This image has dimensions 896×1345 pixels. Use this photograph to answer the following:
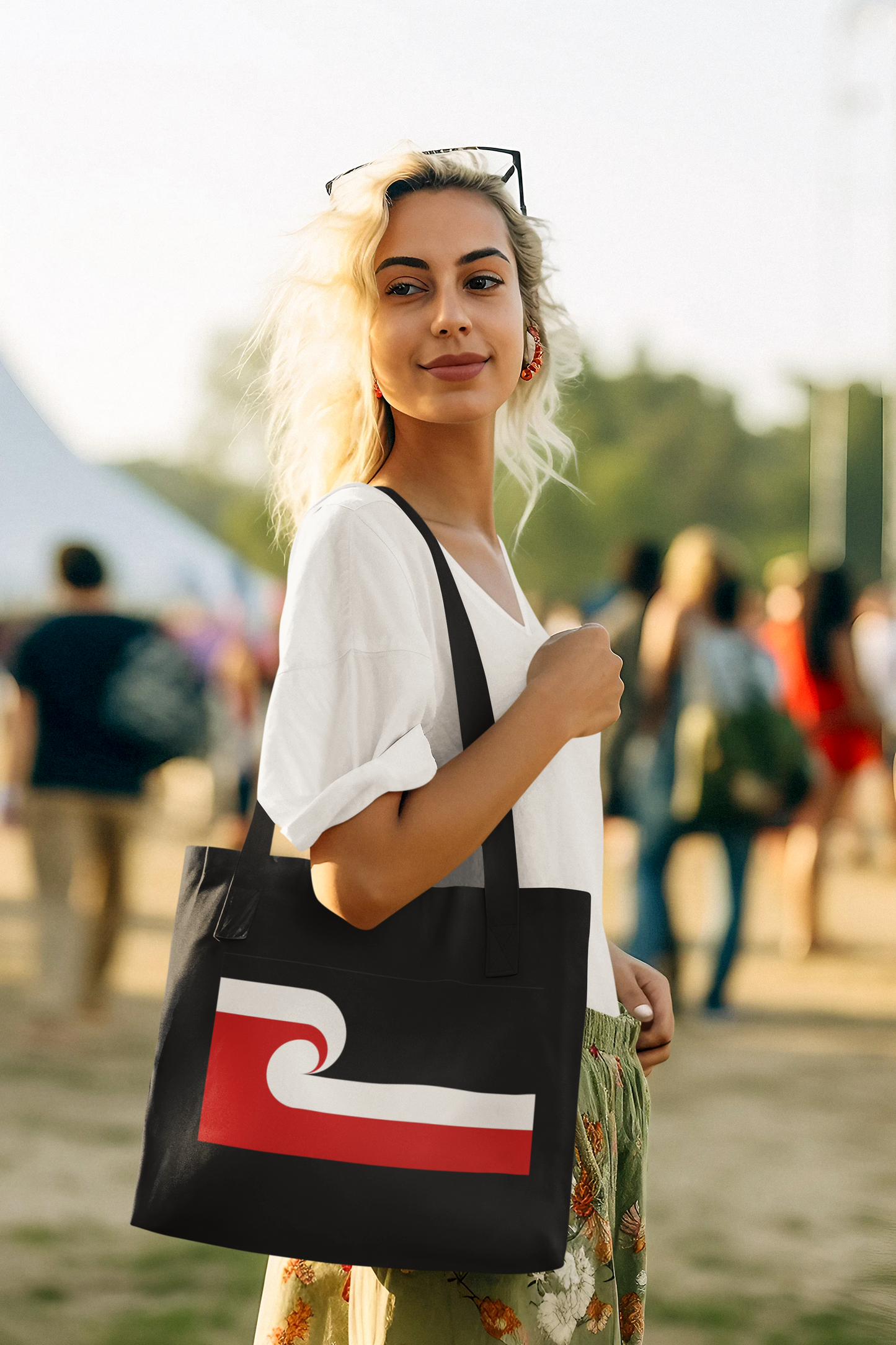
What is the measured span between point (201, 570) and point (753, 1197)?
7335 millimetres

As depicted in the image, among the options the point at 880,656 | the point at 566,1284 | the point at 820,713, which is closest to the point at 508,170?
the point at 566,1284

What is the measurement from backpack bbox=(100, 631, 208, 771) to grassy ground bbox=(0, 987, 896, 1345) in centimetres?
117

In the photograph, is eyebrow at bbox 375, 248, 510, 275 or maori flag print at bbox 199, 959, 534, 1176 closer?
maori flag print at bbox 199, 959, 534, 1176

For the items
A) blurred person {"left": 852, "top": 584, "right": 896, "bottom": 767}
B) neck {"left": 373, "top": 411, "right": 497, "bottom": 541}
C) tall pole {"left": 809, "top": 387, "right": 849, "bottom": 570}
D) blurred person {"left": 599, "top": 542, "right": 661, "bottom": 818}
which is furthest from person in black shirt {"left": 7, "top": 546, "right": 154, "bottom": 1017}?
tall pole {"left": 809, "top": 387, "right": 849, "bottom": 570}

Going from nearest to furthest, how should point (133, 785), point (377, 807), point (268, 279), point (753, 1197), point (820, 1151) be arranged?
point (377, 807)
point (268, 279)
point (753, 1197)
point (820, 1151)
point (133, 785)

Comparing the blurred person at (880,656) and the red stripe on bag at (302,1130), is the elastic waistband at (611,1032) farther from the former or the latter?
the blurred person at (880,656)

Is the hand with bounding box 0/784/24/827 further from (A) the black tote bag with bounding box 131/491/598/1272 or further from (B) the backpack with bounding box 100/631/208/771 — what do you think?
(A) the black tote bag with bounding box 131/491/598/1272

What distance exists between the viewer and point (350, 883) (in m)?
1.13

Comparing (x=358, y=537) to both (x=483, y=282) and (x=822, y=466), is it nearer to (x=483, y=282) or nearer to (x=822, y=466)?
(x=483, y=282)

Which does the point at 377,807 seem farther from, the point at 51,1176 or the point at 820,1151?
the point at 820,1151

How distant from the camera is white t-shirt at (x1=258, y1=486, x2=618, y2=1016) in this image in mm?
1150

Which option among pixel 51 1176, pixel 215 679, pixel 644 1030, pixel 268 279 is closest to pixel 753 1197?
pixel 51 1176

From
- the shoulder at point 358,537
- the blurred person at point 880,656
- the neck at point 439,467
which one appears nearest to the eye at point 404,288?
the neck at point 439,467

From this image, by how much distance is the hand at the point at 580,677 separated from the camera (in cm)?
125
